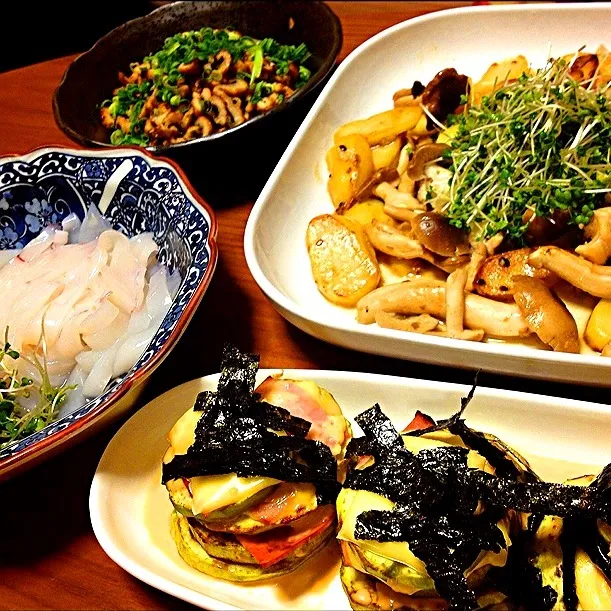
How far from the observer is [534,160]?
5.92ft

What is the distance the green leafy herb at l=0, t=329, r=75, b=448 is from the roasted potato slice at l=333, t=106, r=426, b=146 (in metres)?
1.18

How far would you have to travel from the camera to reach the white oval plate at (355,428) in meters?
1.28

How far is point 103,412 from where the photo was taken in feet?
4.48

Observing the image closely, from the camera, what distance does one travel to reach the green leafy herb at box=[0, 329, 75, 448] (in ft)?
5.03

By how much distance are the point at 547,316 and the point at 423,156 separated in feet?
2.34

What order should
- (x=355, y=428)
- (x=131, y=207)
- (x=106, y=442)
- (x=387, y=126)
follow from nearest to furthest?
(x=355, y=428), (x=106, y=442), (x=131, y=207), (x=387, y=126)

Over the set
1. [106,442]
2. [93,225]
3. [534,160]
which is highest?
[534,160]

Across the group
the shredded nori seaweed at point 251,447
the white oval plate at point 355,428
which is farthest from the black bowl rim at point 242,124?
the shredded nori seaweed at point 251,447

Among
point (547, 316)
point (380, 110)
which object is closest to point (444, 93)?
point (380, 110)

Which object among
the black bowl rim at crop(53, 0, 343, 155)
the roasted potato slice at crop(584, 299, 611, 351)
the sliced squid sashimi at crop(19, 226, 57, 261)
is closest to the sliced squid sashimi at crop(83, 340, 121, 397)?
the sliced squid sashimi at crop(19, 226, 57, 261)

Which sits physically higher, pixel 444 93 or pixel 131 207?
pixel 444 93

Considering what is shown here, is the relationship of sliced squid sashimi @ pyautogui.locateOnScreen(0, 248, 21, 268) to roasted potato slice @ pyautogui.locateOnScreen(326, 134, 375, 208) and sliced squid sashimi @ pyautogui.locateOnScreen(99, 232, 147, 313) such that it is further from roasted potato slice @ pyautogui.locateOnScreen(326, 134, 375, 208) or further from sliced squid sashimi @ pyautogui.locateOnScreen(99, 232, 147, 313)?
roasted potato slice @ pyautogui.locateOnScreen(326, 134, 375, 208)

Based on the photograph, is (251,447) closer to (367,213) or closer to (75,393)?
(75,393)

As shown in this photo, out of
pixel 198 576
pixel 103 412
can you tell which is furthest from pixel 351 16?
pixel 198 576
